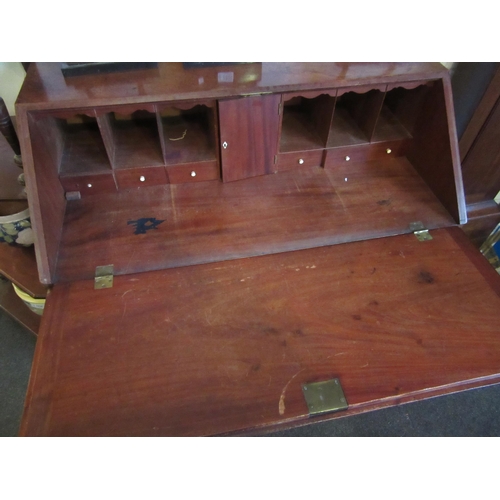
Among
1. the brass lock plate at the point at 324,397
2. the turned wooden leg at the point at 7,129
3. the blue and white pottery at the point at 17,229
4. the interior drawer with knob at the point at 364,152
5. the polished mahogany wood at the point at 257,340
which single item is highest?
the turned wooden leg at the point at 7,129

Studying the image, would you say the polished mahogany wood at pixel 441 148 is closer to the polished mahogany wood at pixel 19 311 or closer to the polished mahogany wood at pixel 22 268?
the polished mahogany wood at pixel 22 268

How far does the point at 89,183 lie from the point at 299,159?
1.92ft

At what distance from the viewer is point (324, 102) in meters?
1.04

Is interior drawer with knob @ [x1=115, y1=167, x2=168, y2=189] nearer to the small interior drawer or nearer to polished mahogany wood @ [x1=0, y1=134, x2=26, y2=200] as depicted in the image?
the small interior drawer

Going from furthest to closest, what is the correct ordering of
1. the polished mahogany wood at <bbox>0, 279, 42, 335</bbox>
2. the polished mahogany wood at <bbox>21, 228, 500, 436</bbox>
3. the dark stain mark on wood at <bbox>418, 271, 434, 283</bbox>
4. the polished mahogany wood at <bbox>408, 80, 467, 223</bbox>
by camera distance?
the polished mahogany wood at <bbox>0, 279, 42, 335</bbox> → the polished mahogany wood at <bbox>408, 80, 467, 223</bbox> → the dark stain mark on wood at <bbox>418, 271, 434, 283</bbox> → the polished mahogany wood at <bbox>21, 228, 500, 436</bbox>

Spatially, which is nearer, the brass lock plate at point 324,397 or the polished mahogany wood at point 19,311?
the brass lock plate at point 324,397

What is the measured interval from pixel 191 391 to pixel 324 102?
81cm

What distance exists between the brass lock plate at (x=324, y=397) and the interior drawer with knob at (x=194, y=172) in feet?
2.02

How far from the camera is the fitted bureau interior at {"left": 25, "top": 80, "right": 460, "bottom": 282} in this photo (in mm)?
921

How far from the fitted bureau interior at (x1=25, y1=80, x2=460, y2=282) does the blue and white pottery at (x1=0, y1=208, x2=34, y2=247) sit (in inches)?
6.2

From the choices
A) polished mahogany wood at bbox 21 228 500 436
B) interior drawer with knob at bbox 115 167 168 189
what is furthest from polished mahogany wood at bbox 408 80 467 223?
interior drawer with knob at bbox 115 167 168 189

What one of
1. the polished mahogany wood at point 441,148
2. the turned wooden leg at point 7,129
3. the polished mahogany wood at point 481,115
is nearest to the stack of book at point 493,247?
the polished mahogany wood at point 481,115

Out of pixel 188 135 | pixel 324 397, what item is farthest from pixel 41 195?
pixel 324 397

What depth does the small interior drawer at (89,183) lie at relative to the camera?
3.23 ft
